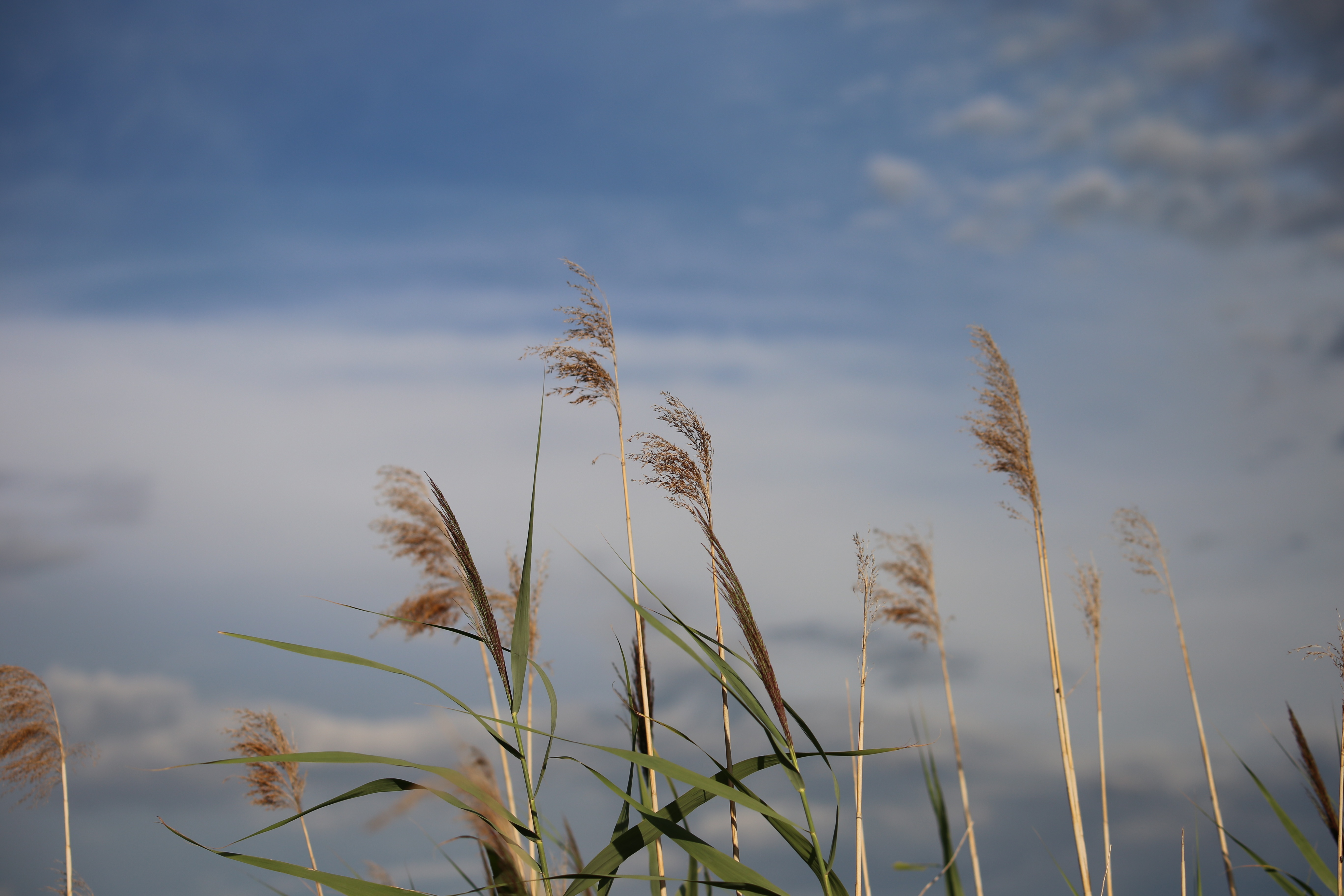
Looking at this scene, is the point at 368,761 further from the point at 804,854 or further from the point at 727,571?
the point at 804,854

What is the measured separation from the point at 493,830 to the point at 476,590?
473 millimetres

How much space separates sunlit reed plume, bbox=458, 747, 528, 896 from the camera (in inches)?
60.1

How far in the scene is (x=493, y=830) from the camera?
4.92 feet

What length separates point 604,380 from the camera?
3.26m

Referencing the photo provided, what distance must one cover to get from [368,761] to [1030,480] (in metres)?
2.93

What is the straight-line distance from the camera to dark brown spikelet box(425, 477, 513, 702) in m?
1.72

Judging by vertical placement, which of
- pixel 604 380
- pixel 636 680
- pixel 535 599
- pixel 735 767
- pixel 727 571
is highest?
pixel 604 380

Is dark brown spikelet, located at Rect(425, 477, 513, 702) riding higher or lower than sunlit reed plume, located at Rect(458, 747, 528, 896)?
higher

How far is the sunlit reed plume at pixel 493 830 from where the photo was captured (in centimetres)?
Answer: 153

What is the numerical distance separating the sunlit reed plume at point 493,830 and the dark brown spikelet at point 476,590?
0.15 meters

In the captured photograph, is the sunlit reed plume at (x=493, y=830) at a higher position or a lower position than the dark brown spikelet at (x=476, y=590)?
lower

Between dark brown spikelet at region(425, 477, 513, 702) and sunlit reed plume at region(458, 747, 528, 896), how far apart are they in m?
0.15

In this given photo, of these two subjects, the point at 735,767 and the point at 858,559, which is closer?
the point at 735,767

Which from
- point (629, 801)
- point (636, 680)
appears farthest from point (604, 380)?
point (629, 801)
